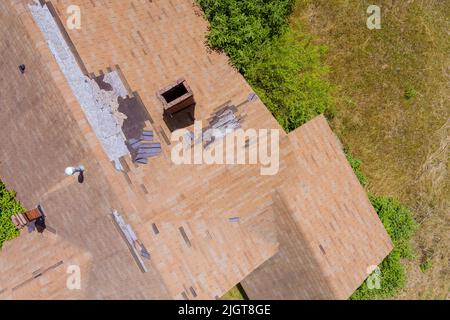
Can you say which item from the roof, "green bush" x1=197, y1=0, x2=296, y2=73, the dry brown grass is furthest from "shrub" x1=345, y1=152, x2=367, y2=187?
"green bush" x1=197, y1=0, x2=296, y2=73

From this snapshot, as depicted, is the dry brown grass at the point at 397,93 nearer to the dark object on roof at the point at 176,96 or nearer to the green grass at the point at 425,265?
the green grass at the point at 425,265

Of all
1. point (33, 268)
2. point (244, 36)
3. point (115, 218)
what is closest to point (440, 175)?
point (244, 36)

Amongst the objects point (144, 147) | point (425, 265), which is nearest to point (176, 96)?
point (144, 147)

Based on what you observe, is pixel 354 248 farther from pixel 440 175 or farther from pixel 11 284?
pixel 11 284

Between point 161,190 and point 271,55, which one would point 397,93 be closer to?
point 271,55

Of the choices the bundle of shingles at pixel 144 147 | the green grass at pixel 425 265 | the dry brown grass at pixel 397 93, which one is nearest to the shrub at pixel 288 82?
the dry brown grass at pixel 397 93
